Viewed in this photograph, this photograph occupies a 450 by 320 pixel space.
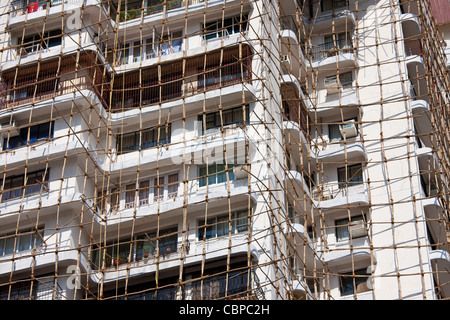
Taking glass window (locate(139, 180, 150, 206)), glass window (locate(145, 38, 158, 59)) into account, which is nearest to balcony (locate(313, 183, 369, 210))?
glass window (locate(139, 180, 150, 206))

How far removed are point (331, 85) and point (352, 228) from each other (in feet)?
10.9

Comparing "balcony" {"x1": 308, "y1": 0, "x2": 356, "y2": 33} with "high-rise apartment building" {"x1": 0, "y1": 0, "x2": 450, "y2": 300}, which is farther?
"balcony" {"x1": 308, "y1": 0, "x2": 356, "y2": 33}

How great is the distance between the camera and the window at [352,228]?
55.1 ft

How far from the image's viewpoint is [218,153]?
16.4 m

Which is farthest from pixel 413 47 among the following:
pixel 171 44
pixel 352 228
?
pixel 171 44

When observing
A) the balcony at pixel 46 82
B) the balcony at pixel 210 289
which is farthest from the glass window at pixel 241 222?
the balcony at pixel 46 82

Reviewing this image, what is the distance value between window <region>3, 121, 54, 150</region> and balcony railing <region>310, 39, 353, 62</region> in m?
5.41

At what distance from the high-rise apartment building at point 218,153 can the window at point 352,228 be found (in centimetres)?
4

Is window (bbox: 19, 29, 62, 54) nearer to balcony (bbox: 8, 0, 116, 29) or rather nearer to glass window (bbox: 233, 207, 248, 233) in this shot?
balcony (bbox: 8, 0, 116, 29)

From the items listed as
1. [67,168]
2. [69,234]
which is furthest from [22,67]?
[69,234]

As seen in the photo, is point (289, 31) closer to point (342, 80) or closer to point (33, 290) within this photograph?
point (342, 80)

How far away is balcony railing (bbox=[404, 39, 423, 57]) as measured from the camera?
19.5 metres

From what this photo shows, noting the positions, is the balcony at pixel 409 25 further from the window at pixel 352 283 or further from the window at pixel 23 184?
the window at pixel 23 184

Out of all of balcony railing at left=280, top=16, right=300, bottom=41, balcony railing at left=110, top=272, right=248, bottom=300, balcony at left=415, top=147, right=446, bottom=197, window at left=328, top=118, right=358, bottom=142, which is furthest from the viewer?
balcony railing at left=280, top=16, right=300, bottom=41
